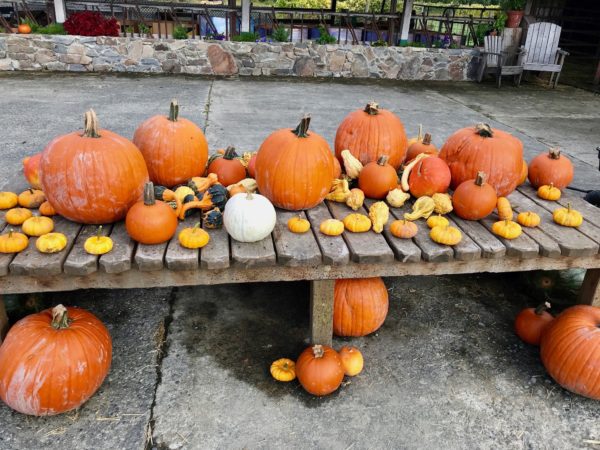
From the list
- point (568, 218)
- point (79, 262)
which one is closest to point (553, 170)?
point (568, 218)

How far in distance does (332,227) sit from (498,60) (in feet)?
30.5

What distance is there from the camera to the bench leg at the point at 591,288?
2676mm

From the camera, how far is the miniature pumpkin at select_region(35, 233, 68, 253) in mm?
2139

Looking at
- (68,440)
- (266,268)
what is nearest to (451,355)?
(266,268)

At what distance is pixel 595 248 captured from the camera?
245cm

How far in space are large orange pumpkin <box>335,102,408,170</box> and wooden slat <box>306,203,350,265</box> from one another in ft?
1.70

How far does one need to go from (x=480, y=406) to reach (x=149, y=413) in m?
1.55

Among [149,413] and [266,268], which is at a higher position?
[266,268]

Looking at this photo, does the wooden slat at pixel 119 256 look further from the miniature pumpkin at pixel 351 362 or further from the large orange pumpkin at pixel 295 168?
the miniature pumpkin at pixel 351 362

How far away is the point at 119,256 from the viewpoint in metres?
2.15

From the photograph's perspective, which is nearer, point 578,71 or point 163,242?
point 163,242

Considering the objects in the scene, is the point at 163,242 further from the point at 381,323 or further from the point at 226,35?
the point at 226,35

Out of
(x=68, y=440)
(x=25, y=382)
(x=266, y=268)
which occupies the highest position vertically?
(x=266, y=268)

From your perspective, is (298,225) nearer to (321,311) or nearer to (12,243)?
(321,311)
